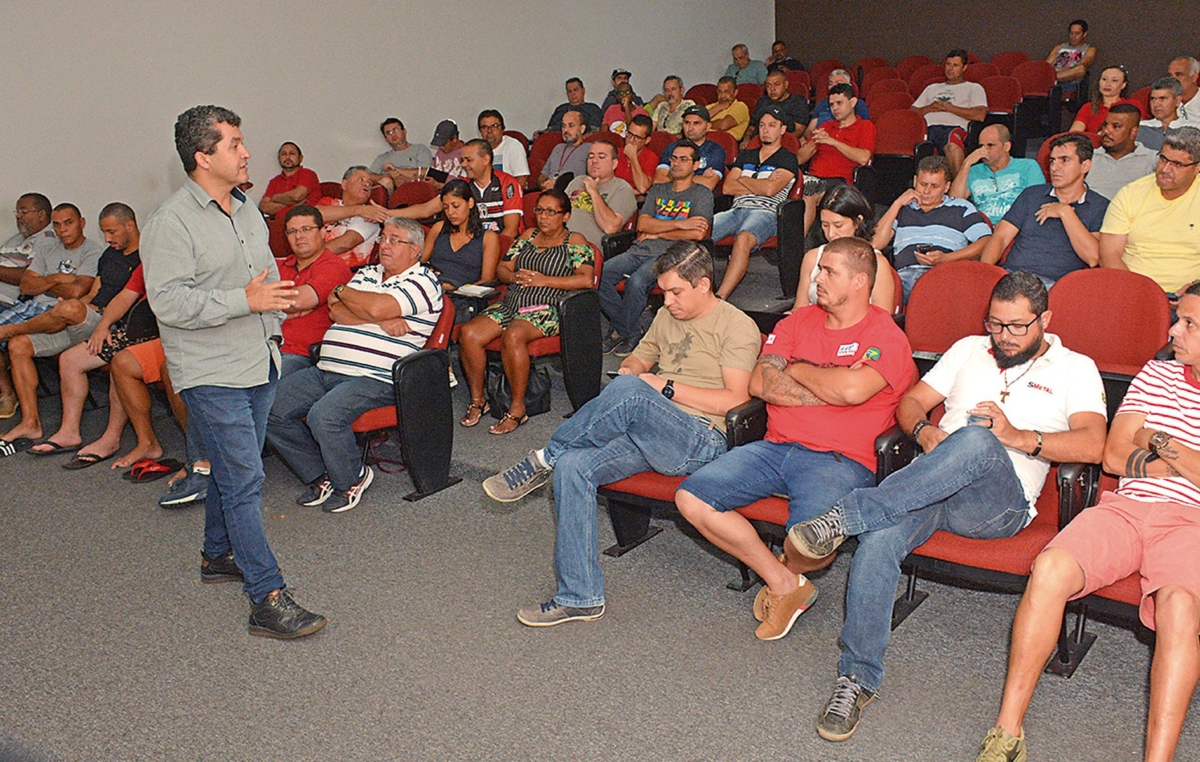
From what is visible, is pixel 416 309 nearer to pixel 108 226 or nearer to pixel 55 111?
pixel 108 226

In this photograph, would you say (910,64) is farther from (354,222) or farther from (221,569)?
(221,569)

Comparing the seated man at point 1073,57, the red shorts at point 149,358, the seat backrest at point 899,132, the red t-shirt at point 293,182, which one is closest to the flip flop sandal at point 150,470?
the red shorts at point 149,358

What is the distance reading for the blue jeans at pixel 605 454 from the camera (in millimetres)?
3064

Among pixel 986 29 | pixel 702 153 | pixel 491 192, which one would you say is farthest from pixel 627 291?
pixel 986 29

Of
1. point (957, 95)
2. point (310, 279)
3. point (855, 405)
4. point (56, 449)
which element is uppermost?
point (957, 95)

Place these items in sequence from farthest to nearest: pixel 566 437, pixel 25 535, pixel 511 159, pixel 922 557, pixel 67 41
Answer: pixel 511 159 → pixel 67 41 → pixel 25 535 → pixel 566 437 → pixel 922 557

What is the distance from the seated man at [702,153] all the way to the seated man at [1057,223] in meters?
1.99

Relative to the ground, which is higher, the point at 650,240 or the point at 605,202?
the point at 605,202

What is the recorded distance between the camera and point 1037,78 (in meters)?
9.33

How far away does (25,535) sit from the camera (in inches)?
156

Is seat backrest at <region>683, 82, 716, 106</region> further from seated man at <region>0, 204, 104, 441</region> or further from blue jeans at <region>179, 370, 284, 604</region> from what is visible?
blue jeans at <region>179, 370, 284, 604</region>

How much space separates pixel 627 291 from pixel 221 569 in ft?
8.98

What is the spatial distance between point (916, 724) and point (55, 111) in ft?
22.3

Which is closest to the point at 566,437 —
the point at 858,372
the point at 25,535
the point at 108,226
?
the point at 858,372
